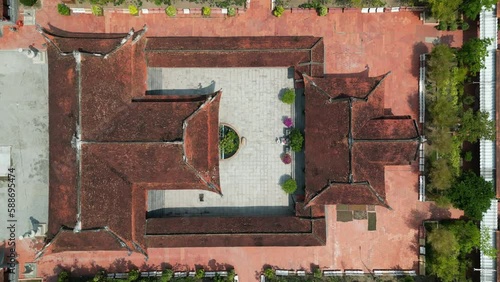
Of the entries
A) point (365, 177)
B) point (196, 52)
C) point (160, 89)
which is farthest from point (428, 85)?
point (160, 89)

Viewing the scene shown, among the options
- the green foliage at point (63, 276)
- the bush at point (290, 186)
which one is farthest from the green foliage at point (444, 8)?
the green foliage at point (63, 276)

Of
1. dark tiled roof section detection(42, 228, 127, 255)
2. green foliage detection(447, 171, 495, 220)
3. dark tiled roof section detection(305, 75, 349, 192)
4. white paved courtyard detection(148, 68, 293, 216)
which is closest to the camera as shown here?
dark tiled roof section detection(42, 228, 127, 255)

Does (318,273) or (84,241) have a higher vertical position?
(84,241)

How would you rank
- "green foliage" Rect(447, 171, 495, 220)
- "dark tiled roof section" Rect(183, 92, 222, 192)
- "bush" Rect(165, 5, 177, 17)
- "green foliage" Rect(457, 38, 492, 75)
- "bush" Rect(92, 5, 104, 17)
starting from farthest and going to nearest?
1. "bush" Rect(165, 5, 177, 17)
2. "bush" Rect(92, 5, 104, 17)
3. "green foliage" Rect(457, 38, 492, 75)
4. "green foliage" Rect(447, 171, 495, 220)
5. "dark tiled roof section" Rect(183, 92, 222, 192)

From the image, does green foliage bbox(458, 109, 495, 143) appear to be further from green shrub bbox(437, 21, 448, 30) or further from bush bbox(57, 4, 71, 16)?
bush bbox(57, 4, 71, 16)

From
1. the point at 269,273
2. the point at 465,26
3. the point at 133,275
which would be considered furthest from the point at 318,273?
the point at 465,26

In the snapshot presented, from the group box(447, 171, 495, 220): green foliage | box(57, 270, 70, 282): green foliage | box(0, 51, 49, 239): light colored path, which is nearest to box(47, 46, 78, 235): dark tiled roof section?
box(0, 51, 49, 239): light colored path

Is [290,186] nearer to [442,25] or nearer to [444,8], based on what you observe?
[442,25]
